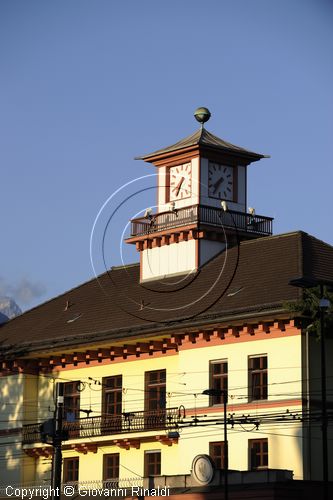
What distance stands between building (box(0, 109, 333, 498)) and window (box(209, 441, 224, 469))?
7 cm

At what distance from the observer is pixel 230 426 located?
225 ft

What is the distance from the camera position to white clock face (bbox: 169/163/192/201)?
Result: 80.0 meters

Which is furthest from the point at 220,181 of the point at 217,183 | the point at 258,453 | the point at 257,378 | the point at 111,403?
the point at 258,453

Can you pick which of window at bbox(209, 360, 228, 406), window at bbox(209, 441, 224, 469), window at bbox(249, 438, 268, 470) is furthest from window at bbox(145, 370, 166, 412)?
window at bbox(249, 438, 268, 470)

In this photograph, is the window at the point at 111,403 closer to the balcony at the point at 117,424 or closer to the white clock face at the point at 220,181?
the balcony at the point at 117,424

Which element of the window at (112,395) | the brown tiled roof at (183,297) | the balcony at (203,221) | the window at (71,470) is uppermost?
the balcony at (203,221)

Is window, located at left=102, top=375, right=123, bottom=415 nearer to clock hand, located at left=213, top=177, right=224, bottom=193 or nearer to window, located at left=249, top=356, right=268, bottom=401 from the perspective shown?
window, located at left=249, top=356, right=268, bottom=401

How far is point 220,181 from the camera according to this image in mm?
80188

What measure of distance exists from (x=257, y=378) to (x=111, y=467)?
11034mm

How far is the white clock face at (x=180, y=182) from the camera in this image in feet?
262

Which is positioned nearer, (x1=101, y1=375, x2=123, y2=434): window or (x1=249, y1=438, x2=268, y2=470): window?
(x1=249, y1=438, x2=268, y2=470): window

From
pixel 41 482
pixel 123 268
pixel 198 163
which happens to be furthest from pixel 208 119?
pixel 41 482

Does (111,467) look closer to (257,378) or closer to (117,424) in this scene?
(117,424)

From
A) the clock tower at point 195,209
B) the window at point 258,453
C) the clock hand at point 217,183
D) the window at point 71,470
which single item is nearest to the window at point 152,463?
the window at point 71,470
